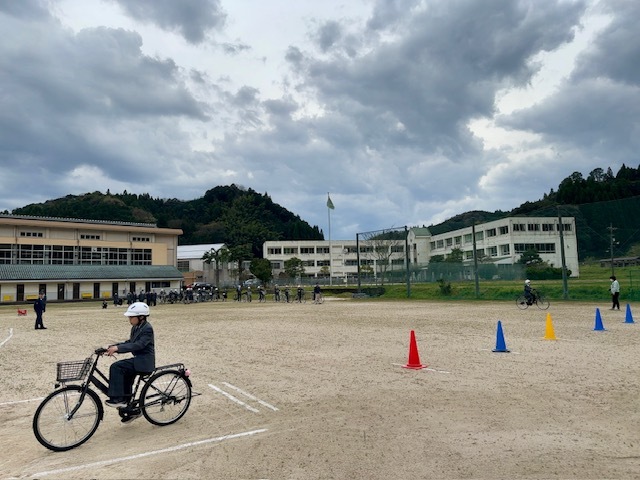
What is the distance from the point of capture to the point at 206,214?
563 feet

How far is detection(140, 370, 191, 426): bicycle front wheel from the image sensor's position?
5.99 metres

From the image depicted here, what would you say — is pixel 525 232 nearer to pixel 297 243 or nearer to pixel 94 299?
pixel 94 299

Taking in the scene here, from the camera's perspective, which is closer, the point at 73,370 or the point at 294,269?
the point at 73,370

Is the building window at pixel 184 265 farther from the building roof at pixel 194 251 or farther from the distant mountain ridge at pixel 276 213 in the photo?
the distant mountain ridge at pixel 276 213

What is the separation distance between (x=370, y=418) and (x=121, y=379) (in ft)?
10.4

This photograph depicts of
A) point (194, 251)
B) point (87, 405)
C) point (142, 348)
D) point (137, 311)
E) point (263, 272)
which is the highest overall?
point (194, 251)

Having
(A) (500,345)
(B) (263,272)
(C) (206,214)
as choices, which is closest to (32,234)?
(B) (263,272)

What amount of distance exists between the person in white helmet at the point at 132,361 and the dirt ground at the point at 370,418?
0.54 meters

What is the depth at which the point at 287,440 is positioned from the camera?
5.40 meters

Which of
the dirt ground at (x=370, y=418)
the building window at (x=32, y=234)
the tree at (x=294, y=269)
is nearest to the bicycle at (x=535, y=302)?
the dirt ground at (x=370, y=418)

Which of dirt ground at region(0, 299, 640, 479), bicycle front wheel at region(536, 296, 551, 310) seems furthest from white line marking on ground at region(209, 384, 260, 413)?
bicycle front wheel at region(536, 296, 551, 310)

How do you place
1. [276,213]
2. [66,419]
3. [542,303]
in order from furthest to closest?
[276,213] < [542,303] < [66,419]

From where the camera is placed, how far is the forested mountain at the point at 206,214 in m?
122

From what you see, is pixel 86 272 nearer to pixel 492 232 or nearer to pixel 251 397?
pixel 492 232
